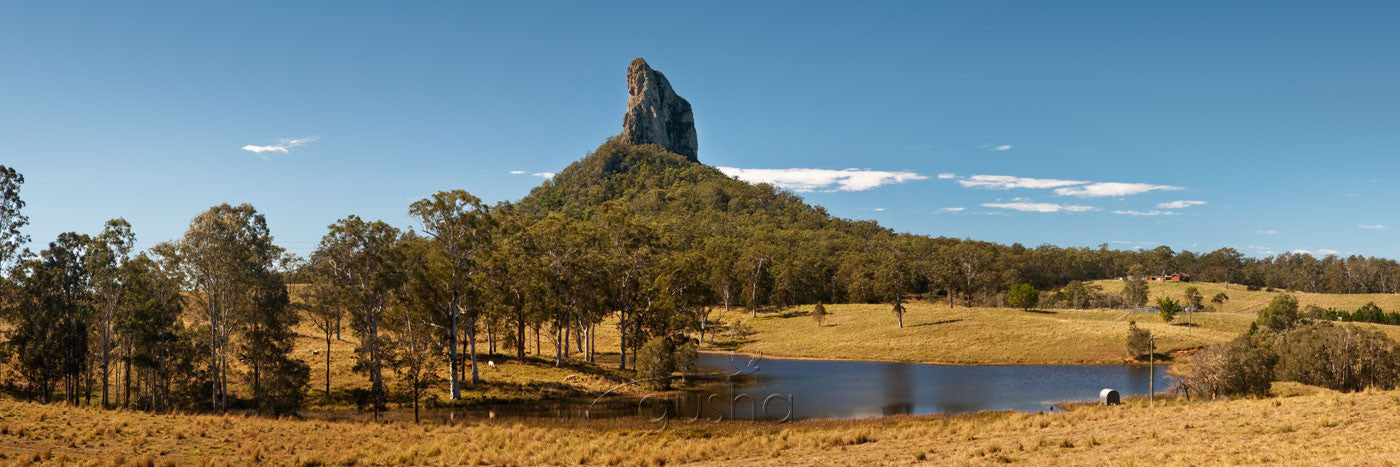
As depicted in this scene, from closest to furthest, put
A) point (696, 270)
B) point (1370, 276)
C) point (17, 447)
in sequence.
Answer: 1. point (17, 447)
2. point (696, 270)
3. point (1370, 276)

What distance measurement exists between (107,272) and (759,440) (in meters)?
41.5

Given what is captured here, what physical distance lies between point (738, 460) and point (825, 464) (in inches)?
145

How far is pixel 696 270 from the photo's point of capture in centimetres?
7900

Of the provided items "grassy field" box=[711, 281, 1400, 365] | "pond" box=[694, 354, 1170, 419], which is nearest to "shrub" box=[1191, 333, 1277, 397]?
"pond" box=[694, 354, 1170, 419]

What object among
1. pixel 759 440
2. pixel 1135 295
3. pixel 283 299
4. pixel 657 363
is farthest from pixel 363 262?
pixel 1135 295

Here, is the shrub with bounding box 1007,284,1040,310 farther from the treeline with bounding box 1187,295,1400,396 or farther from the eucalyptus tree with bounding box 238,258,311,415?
the eucalyptus tree with bounding box 238,258,311,415

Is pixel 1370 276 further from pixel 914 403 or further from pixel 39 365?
pixel 39 365

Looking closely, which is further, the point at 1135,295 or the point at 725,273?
the point at 1135,295

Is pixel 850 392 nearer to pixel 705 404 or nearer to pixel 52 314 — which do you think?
pixel 705 404

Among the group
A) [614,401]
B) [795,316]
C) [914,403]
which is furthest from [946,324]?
[614,401]

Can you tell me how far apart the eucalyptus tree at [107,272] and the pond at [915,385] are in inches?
1426

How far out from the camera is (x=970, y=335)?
294ft

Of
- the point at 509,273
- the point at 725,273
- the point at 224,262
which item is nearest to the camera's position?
the point at 224,262

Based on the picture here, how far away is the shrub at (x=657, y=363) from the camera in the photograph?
57656mm
